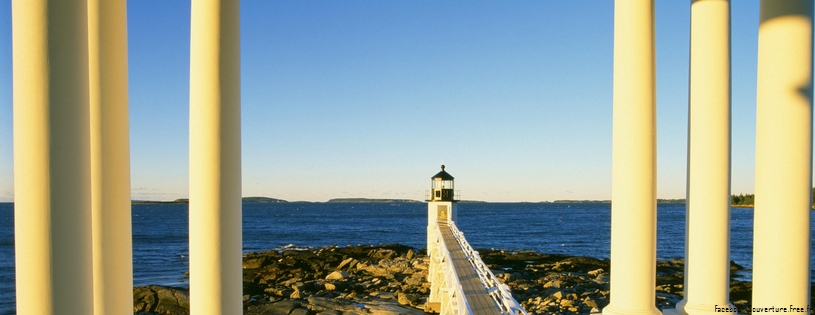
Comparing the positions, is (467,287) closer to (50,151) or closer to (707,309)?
(707,309)

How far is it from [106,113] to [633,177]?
11.2 metres

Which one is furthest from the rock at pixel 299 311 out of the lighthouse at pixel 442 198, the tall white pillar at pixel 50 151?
the tall white pillar at pixel 50 151

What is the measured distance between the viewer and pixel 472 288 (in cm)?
3025

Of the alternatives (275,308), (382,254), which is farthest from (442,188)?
(275,308)

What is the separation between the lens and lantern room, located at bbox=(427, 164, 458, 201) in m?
66.8

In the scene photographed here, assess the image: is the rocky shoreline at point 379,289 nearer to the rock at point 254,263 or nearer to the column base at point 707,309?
the rock at point 254,263

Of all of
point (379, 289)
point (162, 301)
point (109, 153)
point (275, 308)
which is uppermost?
point (109, 153)

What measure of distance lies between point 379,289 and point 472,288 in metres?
26.7

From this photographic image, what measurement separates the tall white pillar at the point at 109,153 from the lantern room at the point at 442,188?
55555 mm

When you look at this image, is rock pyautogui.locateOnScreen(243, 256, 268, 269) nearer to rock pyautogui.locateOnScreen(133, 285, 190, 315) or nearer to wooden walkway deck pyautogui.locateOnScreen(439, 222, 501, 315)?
rock pyautogui.locateOnScreen(133, 285, 190, 315)

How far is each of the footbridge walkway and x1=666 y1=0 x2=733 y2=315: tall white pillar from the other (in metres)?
4.99

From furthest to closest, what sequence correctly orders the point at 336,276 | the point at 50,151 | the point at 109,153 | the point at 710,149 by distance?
1. the point at 336,276
2. the point at 710,149
3. the point at 109,153
4. the point at 50,151

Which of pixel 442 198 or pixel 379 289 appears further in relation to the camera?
pixel 442 198

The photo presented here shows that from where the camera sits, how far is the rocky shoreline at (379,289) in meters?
45.2
